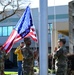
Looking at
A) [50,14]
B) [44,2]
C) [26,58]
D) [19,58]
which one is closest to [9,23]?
[50,14]

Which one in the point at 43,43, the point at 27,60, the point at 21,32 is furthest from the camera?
the point at 21,32

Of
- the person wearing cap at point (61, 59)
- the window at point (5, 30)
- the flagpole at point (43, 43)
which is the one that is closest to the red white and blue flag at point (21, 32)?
the person wearing cap at point (61, 59)

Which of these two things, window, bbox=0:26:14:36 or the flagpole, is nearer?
the flagpole

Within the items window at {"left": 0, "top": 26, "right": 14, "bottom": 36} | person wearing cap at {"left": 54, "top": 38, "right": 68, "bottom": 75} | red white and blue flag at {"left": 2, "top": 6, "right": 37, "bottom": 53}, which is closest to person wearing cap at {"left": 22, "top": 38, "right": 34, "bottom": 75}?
person wearing cap at {"left": 54, "top": 38, "right": 68, "bottom": 75}

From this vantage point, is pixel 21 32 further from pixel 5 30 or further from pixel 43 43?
pixel 5 30

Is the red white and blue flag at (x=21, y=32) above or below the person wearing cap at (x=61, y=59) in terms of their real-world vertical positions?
above

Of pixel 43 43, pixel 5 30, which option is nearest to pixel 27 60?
pixel 43 43

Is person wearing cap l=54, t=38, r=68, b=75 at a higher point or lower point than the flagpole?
lower

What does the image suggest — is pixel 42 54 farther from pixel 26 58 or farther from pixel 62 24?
pixel 62 24

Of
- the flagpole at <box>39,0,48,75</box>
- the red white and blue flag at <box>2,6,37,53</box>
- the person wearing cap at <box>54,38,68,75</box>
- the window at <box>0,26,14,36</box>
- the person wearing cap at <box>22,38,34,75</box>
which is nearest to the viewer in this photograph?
the flagpole at <box>39,0,48,75</box>

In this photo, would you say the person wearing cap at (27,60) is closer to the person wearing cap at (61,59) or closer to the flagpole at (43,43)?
the person wearing cap at (61,59)

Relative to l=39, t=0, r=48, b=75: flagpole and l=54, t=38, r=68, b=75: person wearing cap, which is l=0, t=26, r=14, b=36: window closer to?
l=54, t=38, r=68, b=75: person wearing cap

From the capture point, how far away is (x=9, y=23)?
→ 182 ft

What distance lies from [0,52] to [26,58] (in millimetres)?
1068
